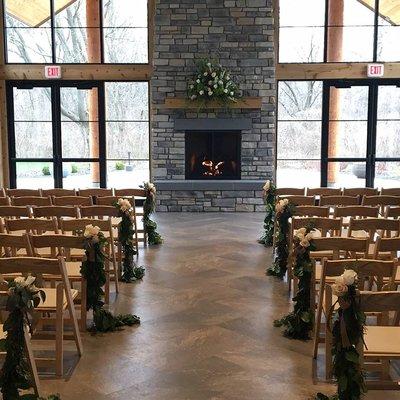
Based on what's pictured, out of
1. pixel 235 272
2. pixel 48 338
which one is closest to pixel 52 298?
pixel 48 338

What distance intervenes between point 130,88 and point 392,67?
535cm

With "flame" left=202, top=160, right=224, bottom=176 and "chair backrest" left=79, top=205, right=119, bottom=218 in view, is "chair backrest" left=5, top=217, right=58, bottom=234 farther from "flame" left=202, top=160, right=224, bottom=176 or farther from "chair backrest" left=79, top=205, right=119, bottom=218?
"flame" left=202, top=160, right=224, bottom=176

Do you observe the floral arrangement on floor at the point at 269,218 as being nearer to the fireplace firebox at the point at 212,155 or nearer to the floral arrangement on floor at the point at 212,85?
the floral arrangement on floor at the point at 212,85

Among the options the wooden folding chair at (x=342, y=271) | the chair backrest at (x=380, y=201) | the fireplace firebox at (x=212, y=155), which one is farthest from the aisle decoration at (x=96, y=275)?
the fireplace firebox at (x=212, y=155)

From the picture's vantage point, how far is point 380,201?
759cm

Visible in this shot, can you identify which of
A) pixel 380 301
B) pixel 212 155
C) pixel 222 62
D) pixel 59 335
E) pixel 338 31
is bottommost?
pixel 59 335

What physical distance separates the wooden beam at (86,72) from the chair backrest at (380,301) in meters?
9.94

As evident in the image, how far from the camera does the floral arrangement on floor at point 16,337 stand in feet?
10.6

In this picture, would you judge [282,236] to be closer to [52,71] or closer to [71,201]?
[71,201]

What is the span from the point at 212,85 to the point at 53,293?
774 centimetres

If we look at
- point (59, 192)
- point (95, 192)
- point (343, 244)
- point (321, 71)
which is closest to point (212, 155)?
point (321, 71)

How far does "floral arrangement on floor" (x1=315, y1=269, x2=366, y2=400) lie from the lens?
10.2 ft

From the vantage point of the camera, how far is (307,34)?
12359 millimetres

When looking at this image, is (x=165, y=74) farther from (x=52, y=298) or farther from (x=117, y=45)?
(x=52, y=298)
